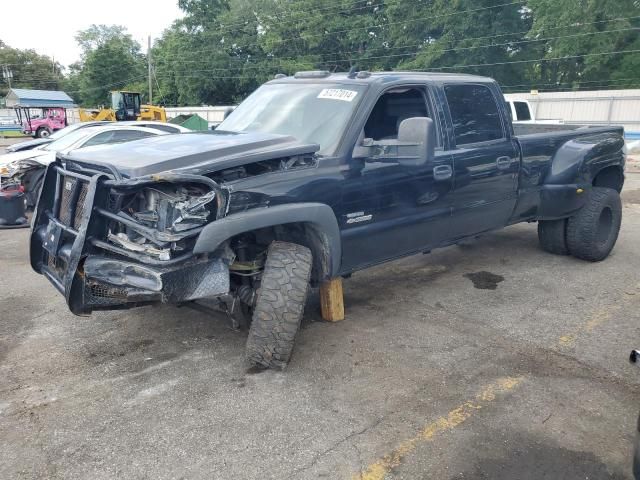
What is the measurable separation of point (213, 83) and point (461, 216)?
5311cm

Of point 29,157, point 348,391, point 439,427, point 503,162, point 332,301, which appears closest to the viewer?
point 439,427

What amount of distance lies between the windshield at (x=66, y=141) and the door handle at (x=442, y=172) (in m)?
7.43

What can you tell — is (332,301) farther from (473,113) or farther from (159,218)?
(473,113)

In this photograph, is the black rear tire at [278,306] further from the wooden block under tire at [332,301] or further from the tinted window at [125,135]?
the tinted window at [125,135]

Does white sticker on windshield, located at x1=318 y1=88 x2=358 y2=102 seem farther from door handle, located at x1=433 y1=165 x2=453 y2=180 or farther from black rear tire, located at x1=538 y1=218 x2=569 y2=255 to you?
black rear tire, located at x1=538 y1=218 x2=569 y2=255

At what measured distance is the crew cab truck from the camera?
3.33m

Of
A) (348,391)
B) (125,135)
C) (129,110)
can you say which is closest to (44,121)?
(129,110)

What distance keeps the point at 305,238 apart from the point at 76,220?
159cm

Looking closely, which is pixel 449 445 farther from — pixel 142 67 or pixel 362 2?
pixel 142 67

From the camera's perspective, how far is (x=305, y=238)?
13.1 feet

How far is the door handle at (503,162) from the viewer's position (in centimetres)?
513

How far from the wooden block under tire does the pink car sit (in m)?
32.7

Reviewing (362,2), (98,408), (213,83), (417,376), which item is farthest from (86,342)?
(213,83)

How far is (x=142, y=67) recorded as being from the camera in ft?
222
